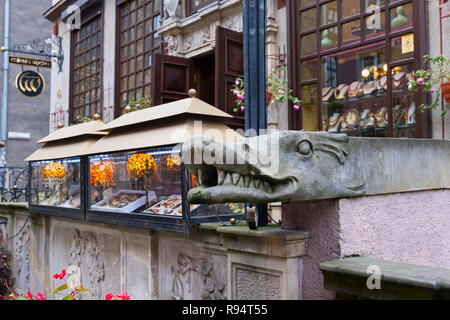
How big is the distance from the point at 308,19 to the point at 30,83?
11174 mm

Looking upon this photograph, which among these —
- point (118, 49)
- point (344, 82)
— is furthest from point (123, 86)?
point (344, 82)

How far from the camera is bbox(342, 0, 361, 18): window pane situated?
256 inches

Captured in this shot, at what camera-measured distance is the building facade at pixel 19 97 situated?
17.6m

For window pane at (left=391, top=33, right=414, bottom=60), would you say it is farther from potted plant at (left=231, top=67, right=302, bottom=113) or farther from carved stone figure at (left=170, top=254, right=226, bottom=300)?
carved stone figure at (left=170, top=254, right=226, bottom=300)

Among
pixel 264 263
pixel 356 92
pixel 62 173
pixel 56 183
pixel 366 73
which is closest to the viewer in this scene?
pixel 264 263

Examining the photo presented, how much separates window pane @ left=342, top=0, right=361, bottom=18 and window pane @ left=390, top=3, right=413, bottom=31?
1.81 feet

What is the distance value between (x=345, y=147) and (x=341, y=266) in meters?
0.63

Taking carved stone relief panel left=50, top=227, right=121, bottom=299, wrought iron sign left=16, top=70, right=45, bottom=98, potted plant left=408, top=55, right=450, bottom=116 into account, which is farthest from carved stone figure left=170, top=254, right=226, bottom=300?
wrought iron sign left=16, top=70, right=45, bottom=98

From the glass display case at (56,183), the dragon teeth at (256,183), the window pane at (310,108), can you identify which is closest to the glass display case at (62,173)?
the glass display case at (56,183)

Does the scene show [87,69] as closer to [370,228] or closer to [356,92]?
[356,92]

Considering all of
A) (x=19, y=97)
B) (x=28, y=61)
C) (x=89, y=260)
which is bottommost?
(x=89, y=260)

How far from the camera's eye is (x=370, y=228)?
2604mm

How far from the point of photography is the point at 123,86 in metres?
11.7

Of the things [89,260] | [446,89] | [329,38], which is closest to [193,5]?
[329,38]
